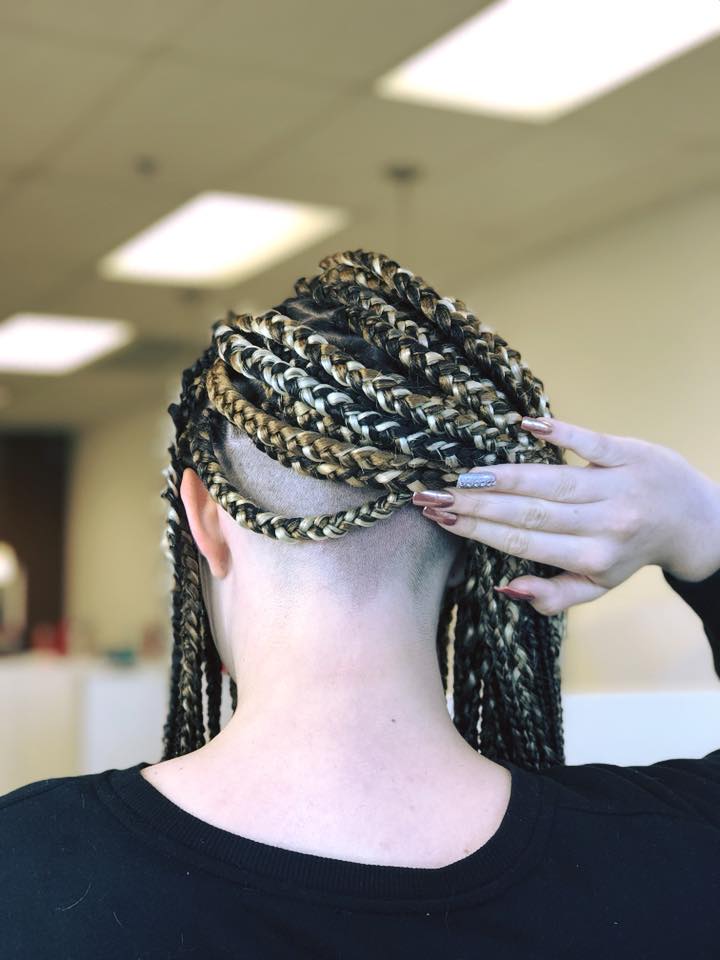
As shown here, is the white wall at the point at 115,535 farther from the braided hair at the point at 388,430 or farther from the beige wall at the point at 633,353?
the braided hair at the point at 388,430

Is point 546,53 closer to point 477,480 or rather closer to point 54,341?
point 477,480

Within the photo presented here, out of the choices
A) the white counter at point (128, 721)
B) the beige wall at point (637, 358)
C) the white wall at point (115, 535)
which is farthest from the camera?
the white wall at point (115, 535)

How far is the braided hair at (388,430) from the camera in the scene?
2.67 feet

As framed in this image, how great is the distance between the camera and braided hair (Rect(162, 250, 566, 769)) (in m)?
0.81

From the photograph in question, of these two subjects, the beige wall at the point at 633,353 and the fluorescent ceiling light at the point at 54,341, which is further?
the fluorescent ceiling light at the point at 54,341

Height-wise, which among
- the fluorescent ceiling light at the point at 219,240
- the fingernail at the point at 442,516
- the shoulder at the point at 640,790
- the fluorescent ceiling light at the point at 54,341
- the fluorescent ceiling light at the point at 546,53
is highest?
the fluorescent ceiling light at the point at 546,53

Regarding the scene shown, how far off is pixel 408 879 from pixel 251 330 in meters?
0.41

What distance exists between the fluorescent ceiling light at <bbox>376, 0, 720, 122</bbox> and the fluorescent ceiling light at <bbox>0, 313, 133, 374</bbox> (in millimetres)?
2929

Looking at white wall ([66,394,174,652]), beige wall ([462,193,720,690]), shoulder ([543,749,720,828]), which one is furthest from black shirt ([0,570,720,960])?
white wall ([66,394,174,652])

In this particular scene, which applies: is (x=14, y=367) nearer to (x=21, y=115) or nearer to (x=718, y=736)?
(x=21, y=115)

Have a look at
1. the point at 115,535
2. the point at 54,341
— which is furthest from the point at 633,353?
the point at 115,535

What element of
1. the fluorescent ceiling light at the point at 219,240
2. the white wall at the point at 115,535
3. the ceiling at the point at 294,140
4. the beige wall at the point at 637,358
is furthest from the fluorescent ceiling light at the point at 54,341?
the beige wall at the point at 637,358

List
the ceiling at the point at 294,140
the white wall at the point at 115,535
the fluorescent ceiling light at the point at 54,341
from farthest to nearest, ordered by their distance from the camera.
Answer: the white wall at the point at 115,535, the fluorescent ceiling light at the point at 54,341, the ceiling at the point at 294,140

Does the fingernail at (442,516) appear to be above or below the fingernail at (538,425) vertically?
below
